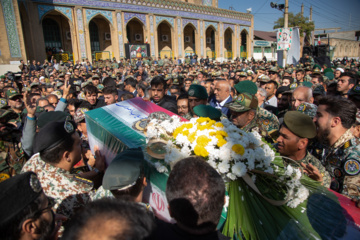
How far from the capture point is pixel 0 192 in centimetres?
119

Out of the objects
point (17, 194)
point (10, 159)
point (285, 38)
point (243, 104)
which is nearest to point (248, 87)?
point (243, 104)

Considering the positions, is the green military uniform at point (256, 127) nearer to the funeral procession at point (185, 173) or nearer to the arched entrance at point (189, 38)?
the funeral procession at point (185, 173)

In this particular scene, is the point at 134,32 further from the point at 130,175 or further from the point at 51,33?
the point at 130,175

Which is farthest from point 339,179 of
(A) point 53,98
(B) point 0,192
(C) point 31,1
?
(C) point 31,1

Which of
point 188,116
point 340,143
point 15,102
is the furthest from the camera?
point 15,102

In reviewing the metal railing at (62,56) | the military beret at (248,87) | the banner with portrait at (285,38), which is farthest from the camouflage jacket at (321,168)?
the metal railing at (62,56)

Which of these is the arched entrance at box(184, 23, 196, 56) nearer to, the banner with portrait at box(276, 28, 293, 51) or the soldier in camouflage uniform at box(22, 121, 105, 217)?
the banner with portrait at box(276, 28, 293, 51)

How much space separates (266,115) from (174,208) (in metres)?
2.55

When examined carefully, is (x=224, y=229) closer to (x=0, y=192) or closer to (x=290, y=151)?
(x=290, y=151)

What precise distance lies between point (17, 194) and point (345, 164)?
2666 mm

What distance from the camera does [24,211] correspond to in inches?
48.1

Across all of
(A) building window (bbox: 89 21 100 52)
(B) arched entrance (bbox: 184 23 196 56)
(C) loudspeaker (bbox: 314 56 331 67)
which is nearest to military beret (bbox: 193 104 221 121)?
(C) loudspeaker (bbox: 314 56 331 67)

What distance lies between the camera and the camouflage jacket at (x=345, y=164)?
6.79 ft

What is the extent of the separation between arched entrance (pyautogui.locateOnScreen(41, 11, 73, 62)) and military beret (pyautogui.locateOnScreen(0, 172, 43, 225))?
982 inches
